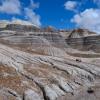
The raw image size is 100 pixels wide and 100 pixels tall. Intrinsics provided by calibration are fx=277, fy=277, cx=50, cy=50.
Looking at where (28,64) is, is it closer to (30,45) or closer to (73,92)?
(73,92)

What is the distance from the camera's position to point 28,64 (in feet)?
166

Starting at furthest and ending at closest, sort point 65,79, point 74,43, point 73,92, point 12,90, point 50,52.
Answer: point 74,43 < point 50,52 < point 65,79 < point 73,92 < point 12,90

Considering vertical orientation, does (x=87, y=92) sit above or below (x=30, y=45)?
below

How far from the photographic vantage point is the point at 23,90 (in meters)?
40.4

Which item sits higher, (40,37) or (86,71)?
(40,37)

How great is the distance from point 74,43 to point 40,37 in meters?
34.6

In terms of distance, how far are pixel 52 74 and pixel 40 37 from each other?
36051mm

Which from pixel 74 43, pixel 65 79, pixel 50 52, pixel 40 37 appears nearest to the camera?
pixel 65 79

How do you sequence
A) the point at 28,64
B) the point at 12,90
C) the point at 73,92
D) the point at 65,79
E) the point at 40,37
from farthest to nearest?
the point at 40,37, the point at 28,64, the point at 65,79, the point at 73,92, the point at 12,90

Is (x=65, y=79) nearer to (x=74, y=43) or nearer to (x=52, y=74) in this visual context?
(x=52, y=74)

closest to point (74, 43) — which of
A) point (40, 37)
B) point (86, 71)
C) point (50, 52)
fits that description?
point (40, 37)

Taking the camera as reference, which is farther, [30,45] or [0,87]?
[30,45]

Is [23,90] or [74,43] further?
[74,43]

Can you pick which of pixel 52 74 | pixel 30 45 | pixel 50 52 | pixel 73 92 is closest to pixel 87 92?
pixel 73 92
